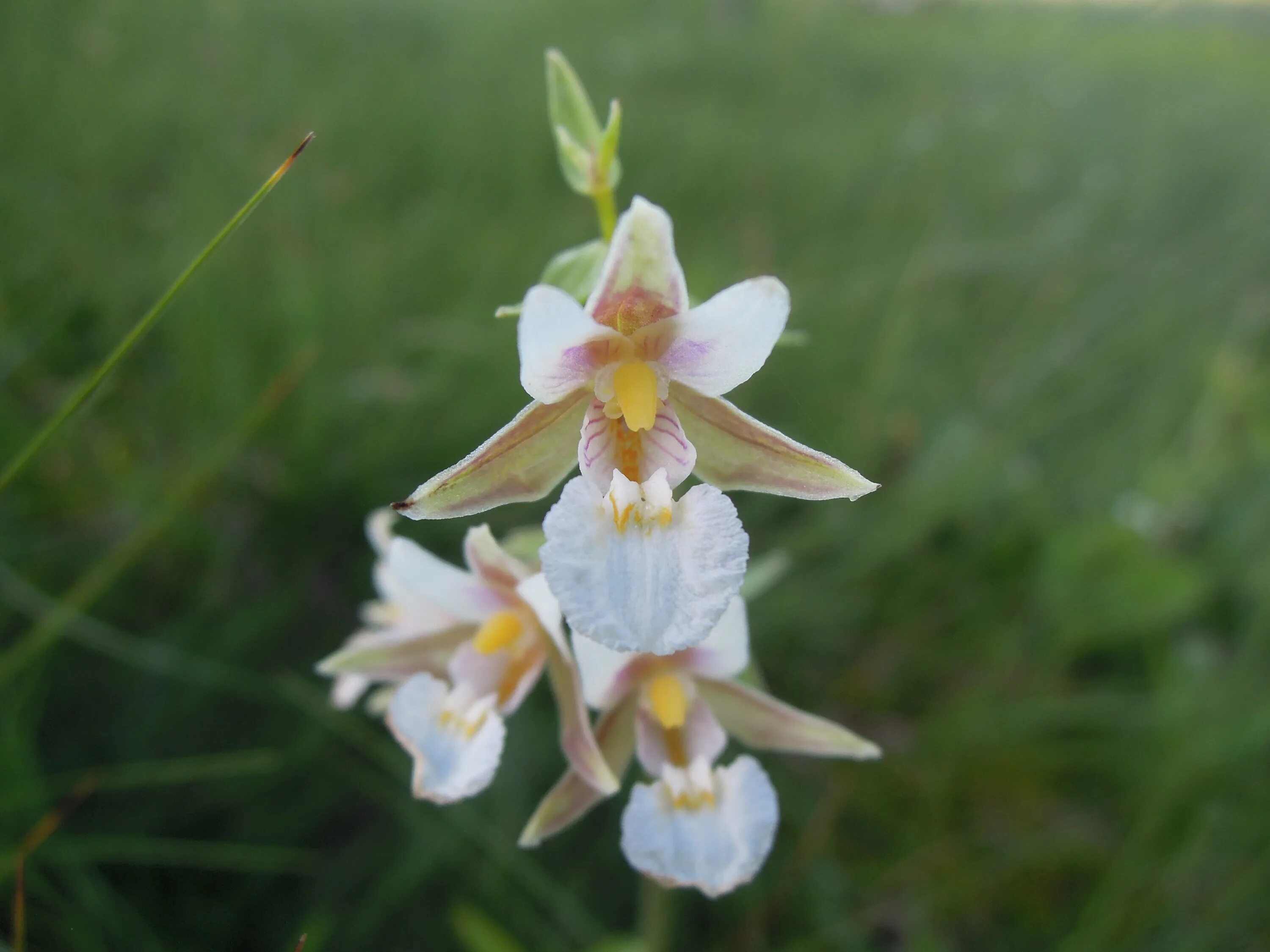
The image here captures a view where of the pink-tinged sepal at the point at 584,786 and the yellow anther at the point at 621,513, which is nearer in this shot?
the yellow anther at the point at 621,513

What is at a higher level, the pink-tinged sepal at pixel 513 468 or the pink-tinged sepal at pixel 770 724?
the pink-tinged sepal at pixel 513 468

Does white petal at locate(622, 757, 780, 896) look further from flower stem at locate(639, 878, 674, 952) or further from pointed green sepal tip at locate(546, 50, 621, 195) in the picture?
pointed green sepal tip at locate(546, 50, 621, 195)

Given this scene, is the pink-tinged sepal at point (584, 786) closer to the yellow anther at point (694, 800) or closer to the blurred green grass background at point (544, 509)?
the yellow anther at point (694, 800)

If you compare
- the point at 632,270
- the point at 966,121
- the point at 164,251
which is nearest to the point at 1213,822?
the point at 632,270

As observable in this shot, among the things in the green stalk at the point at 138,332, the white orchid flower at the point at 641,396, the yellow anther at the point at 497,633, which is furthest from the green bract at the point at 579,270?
the yellow anther at the point at 497,633

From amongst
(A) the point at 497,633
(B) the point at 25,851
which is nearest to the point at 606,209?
(A) the point at 497,633
